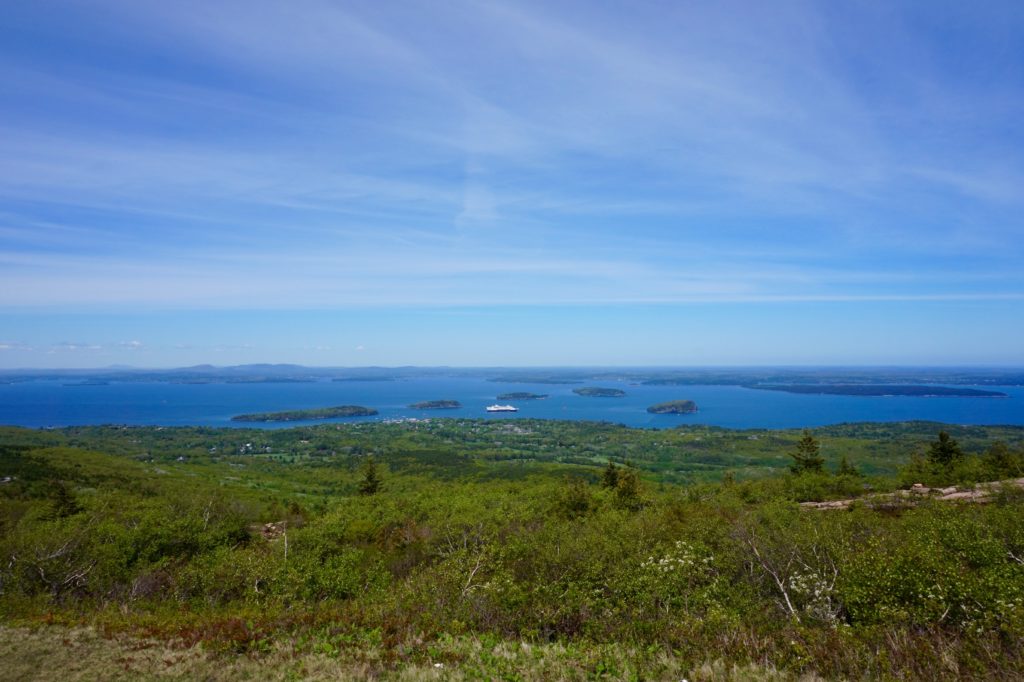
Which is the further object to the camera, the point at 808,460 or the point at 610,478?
the point at 808,460

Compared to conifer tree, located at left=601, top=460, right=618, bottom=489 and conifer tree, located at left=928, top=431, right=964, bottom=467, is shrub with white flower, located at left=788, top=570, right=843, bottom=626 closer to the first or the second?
conifer tree, located at left=601, top=460, right=618, bottom=489

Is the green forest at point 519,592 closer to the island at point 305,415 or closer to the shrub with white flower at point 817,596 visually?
the shrub with white flower at point 817,596

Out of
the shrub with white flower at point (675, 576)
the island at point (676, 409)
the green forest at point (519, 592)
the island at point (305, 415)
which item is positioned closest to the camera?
the green forest at point (519, 592)

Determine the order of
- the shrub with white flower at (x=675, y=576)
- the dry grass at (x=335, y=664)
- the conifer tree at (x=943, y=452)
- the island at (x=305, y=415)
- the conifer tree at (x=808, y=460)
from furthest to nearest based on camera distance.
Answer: the island at (x=305, y=415) → the conifer tree at (x=808, y=460) → the conifer tree at (x=943, y=452) → the shrub with white flower at (x=675, y=576) → the dry grass at (x=335, y=664)

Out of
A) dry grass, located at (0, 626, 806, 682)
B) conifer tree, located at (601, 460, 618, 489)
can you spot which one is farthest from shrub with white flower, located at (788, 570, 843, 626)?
conifer tree, located at (601, 460, 618, 489)

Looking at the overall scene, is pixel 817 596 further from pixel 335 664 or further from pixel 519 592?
pixel 335 664

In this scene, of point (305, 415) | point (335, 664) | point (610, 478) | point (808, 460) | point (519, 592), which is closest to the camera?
point (335, 664)

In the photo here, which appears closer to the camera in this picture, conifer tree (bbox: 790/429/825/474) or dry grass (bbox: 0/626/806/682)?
dry grass (bbox: 0/626/806/682)

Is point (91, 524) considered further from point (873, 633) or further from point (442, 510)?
point (873, 633)

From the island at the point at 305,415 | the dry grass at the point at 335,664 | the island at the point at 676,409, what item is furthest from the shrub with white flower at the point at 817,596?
the island at the point at 676,409

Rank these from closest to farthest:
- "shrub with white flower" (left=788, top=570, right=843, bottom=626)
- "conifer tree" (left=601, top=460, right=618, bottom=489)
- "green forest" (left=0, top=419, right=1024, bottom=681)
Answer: "green forest" (left=0, top=419, right=1024, bottom=681)
"shrub with white flower" (left=788, top=570, right=843, bottom=626)
"conifer tree" (left=601, top=460, right=618, bottom=489)

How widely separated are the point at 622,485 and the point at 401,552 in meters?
18.3

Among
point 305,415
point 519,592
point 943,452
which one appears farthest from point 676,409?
point 519,592


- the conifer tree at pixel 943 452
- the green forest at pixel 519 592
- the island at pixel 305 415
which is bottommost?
the island at pixel 305 415
